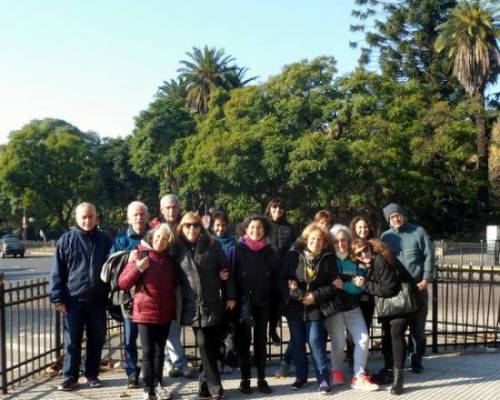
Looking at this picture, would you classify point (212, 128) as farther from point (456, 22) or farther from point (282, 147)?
point (456, 22)

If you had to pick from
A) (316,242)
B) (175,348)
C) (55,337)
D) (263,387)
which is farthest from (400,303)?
(55,337)

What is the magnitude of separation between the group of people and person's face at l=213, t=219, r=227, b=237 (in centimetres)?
27

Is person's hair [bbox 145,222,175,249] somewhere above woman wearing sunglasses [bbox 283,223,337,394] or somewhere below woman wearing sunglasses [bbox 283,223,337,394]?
above

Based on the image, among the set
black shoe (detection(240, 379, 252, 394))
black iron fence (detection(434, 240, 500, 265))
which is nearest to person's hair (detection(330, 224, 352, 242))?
black shoe (detection(240, 379, 252, 394))

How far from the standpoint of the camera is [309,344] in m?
6.10

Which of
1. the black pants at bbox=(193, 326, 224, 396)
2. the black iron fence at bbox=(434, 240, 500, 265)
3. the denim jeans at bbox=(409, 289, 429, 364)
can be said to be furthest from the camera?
the black iron fence at bbox=(434, 240, 500, 265)

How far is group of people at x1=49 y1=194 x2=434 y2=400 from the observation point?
558 centimetres

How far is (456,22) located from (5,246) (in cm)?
3038

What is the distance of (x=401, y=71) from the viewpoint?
129 feet

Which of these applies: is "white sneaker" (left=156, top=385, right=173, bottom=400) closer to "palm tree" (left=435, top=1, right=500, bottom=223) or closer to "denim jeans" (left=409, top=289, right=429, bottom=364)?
"denim jeans" (left=409, top=289, right=429, bottom=364)

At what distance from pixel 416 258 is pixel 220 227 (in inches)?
84.4

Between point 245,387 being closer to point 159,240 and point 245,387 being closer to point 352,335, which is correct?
point 352,335

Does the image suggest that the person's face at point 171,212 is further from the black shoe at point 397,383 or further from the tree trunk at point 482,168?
the tree trunk at point 482,168

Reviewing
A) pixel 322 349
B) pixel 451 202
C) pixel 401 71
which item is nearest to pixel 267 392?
pixel 322 349
